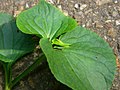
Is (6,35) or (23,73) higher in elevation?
(6,35)

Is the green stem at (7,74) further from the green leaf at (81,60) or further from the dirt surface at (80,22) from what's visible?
the green leaf at (81,60)

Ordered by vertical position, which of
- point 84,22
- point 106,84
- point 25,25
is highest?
point 25,25

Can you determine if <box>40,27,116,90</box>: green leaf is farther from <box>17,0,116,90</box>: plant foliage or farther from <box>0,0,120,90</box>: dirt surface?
<box>0,0,120,90</box>: dirt surface

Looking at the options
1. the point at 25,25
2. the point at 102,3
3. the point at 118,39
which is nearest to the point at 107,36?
the point at 118,39

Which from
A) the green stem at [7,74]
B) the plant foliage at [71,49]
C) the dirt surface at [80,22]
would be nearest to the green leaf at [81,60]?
the plant foliage at [71,49]

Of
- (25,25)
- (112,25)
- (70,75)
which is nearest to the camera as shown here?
(70,75)

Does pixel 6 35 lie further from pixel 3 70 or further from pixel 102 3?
pixel 102 3

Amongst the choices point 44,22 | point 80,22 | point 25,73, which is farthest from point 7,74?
point 80,22
